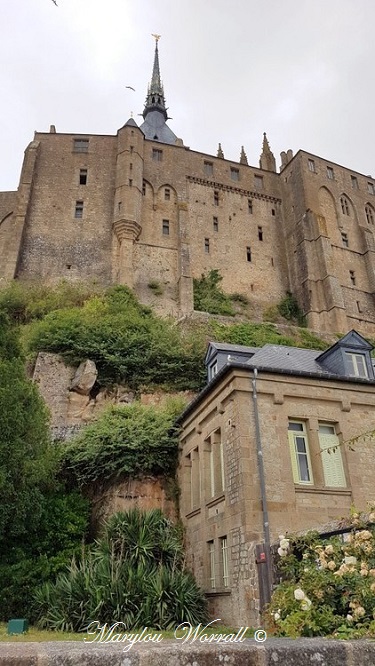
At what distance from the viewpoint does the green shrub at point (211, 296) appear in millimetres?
40969

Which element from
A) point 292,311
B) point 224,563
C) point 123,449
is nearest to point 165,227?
point 292,311

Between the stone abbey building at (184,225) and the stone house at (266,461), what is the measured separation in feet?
81.4

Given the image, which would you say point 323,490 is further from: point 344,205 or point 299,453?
point 344,205

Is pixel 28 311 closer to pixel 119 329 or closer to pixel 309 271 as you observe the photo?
pixel 119 329

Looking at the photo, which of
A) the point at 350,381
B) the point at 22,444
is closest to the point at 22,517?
the point at 22,444

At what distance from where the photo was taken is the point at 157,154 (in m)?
48.2

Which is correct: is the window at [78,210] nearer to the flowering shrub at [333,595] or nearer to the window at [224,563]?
the window at [224,563]

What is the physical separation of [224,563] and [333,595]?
315 inches

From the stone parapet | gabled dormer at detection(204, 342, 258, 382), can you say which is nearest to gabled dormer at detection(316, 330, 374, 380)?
gabled dormer at detection(204, 342, 258, 382)

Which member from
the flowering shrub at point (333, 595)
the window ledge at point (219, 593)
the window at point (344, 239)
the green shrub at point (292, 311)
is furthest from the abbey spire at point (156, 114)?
the flowering shrub at point (333, 595)

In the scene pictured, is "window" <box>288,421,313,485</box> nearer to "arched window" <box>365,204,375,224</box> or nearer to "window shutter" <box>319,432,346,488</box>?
"window shutter" <box>319,432,346,488</box>

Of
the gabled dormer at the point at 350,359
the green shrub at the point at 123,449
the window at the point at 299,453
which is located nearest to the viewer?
the window at the point at 299,453

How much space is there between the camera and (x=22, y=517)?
530 inches

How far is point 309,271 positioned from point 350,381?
31.7m
